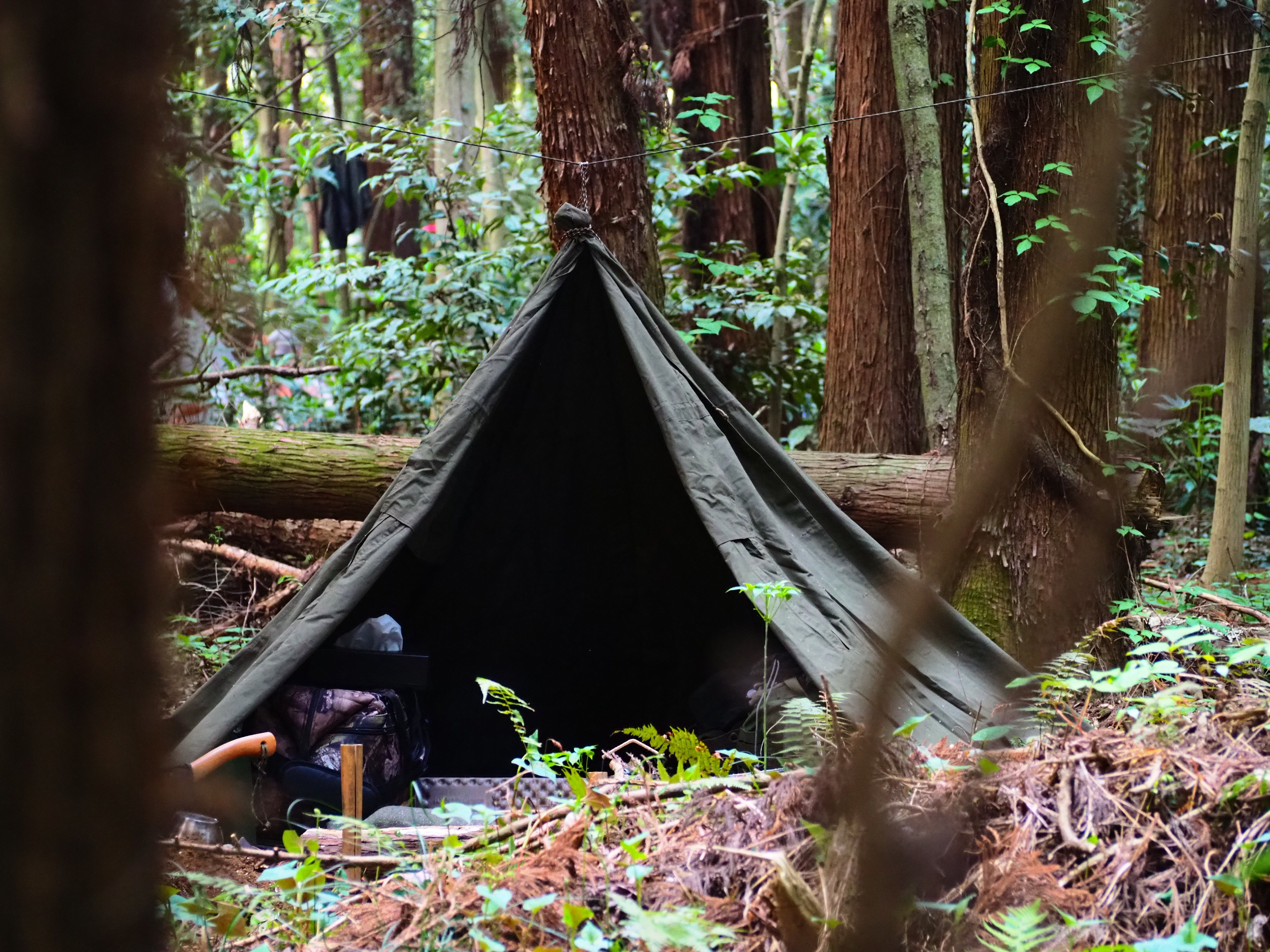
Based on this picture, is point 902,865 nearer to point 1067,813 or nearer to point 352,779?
point 1067,813

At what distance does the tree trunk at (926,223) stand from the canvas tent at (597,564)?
1.71 m

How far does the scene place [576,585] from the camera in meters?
4.14

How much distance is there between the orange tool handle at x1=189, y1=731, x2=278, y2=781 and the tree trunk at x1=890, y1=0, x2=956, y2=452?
3.34 meters

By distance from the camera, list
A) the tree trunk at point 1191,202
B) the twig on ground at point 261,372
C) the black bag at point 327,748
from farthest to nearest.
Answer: the tree trunk at point 1191,202 → the twig on ground at point 261,372 → the black bag at point 327,748

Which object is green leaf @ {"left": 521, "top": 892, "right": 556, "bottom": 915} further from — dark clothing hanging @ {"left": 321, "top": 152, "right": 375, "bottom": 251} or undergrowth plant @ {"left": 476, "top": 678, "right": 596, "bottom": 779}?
dark clothing hanging @ {"left": 321, "top": 152, "right": 375, "bottom": 251}

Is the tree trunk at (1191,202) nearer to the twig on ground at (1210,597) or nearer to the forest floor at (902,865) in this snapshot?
the twig on ground at (1210,597)

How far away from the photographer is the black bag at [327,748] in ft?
10.0

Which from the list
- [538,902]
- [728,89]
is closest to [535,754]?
[538,902]

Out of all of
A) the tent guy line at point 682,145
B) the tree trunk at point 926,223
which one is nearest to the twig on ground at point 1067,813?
the tent guy line at point 682,145

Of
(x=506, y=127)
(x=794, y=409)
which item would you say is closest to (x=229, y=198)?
(x=506, y=127)

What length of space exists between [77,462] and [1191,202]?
7.28 metres

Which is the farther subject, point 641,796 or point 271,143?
point 271,143

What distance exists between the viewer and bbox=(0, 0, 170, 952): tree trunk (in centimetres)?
77

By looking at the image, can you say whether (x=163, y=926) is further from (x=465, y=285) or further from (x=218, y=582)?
(x=465, y=285)
